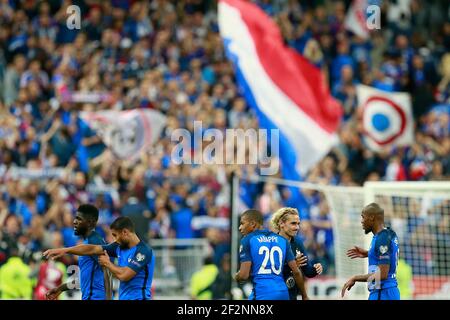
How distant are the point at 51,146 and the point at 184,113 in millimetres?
2580

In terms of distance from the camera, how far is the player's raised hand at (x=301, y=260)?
12.7 m

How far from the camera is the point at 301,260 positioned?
12703 millimetres

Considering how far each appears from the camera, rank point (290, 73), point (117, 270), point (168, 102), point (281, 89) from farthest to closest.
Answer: point (168, 102) → point (290, 73) → point (281, 89) → point (117, 270)

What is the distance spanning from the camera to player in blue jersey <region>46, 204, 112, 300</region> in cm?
1255

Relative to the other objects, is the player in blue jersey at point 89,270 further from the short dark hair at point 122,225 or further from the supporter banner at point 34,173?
the supporter banner at point 34,173

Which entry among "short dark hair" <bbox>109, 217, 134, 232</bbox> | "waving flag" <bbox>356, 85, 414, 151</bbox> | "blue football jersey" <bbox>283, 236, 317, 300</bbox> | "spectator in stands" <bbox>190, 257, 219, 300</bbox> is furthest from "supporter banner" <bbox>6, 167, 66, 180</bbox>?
"short dark hair" <bbox>109, 217, 134, 232</bbox>

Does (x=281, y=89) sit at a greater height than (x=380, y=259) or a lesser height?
greater

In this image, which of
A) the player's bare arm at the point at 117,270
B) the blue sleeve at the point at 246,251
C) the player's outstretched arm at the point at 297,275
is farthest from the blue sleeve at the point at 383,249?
the player's bare arm at the point at 117,270

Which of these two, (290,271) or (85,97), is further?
(85,97)

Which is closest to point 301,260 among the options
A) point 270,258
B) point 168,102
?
point 270,258

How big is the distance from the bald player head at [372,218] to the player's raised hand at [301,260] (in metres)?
0.65

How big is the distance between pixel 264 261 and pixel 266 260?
2 centimetres

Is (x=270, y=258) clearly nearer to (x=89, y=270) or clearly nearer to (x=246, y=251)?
(x=246, y=251)
